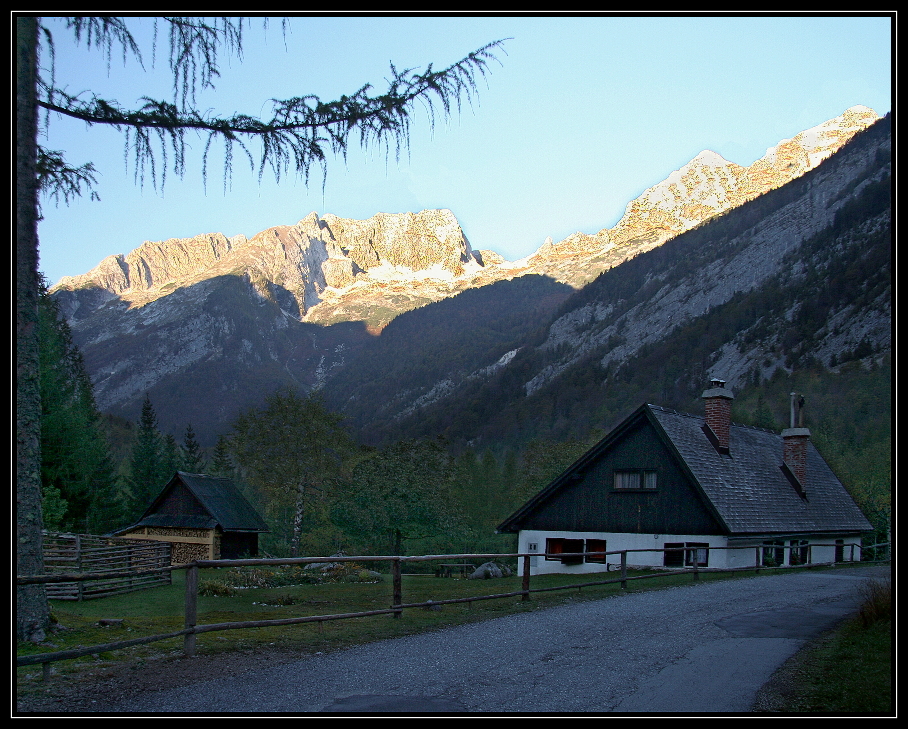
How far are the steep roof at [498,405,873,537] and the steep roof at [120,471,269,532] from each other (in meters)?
21.2

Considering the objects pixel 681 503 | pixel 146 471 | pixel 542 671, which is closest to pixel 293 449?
pixel 146 471

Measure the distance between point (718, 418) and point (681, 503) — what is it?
526cm

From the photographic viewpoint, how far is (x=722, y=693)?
7.48m

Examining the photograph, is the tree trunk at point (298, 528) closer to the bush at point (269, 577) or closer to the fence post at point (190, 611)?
the bush at point (269, 577)

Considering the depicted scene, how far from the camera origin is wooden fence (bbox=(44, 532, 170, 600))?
2534 centimetres

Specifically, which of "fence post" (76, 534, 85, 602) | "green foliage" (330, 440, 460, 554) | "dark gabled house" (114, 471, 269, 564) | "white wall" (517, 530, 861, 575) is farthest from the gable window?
"dark gabled house" (114, 471, 269, 564)

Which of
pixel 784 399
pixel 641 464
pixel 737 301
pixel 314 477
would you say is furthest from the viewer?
pixel 737 301

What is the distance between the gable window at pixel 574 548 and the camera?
3109cm

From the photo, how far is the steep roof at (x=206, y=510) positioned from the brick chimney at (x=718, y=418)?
28852 millimetres

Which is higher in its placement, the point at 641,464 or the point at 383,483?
the point at 641,464

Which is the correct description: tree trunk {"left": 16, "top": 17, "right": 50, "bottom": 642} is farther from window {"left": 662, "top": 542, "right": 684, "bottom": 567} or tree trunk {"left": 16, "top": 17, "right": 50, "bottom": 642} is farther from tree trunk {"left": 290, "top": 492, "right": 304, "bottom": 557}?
tree trunk {"left": 290, "top": 492, "right": 304, "bottom": 557}
